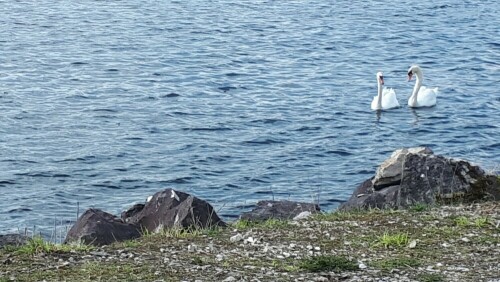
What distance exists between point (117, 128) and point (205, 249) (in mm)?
12004

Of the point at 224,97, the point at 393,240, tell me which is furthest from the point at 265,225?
the point at 224,97

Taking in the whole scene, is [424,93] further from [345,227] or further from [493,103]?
[345,227]

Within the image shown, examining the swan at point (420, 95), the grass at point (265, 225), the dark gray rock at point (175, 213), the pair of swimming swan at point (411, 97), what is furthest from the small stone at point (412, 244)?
the swan at point (420, 95)

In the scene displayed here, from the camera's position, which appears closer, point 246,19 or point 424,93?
point 424,93

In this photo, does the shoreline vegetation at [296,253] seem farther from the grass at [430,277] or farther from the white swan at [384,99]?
the white swan at [384,99]

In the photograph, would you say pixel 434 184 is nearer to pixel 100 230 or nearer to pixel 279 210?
pixel 279 210

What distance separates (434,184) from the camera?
11.5 meters

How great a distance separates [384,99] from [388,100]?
4.4 inches

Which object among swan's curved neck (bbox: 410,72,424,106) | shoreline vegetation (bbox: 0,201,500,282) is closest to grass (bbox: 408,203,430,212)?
shoreline vegetation (bbox: 0,201,500,282)

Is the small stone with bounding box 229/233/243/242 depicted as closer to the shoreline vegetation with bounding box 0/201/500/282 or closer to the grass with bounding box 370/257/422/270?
the shoreline vegetation with bounding box 0/201/500/282

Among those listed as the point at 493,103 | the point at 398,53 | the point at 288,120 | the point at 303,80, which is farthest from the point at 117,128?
the point at 398,53

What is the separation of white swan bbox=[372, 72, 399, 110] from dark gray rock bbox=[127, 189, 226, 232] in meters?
11.6

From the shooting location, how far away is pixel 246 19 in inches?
1236

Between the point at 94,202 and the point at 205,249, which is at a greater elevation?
the point at 205,249
